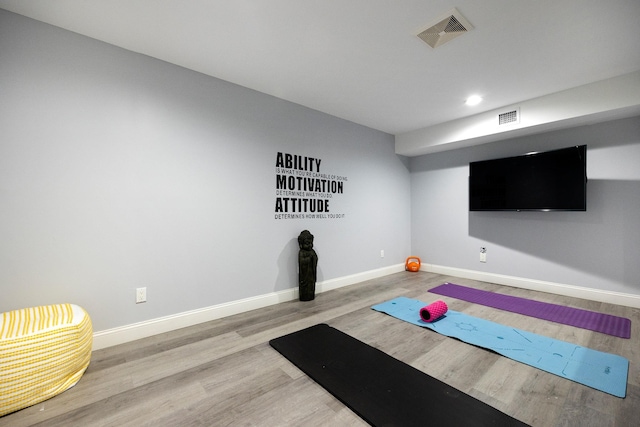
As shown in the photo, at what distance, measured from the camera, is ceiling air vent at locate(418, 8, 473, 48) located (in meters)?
1.90

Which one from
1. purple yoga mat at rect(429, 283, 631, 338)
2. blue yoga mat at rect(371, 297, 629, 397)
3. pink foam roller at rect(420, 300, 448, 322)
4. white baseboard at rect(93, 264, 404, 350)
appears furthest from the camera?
pink foam roller at rect(420, 300, 448, 322)

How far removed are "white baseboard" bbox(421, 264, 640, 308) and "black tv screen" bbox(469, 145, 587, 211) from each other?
1009 millimetres

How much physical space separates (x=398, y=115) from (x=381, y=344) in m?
2.98

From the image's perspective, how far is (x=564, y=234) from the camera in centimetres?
340

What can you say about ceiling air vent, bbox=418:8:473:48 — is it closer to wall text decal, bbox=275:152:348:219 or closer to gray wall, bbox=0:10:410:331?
gray wall, bbox=0:10:410:331

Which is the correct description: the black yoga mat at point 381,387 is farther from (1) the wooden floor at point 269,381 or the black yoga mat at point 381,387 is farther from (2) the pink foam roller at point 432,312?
(2) the pink foam roller at point 432,312

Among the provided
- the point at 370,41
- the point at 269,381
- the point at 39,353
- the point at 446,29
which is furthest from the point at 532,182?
the point at 39,353

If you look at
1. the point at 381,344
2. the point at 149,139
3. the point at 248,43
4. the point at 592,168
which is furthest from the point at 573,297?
the point at 149,139

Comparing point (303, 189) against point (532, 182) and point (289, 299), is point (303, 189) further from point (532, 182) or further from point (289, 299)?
point (532, 182)

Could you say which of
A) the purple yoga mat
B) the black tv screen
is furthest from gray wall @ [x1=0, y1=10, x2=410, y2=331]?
the black tv screen

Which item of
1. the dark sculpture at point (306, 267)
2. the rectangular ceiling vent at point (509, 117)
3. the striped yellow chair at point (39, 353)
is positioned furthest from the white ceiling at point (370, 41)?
the striped yellow chair at point (39, 353)

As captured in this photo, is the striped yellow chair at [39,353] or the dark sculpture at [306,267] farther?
the dark sculpture at [306,267]

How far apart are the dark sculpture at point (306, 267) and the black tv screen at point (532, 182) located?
2.63 metres

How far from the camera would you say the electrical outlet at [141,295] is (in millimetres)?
2297
